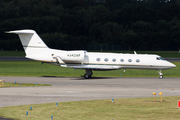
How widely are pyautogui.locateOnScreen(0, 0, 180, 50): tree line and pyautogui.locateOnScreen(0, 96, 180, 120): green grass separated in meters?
76.0

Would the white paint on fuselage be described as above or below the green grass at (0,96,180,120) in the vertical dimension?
above

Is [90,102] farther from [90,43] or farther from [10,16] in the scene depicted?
[10,16]

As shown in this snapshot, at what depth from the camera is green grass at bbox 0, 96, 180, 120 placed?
1580 centimetres

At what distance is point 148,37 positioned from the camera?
99.3m

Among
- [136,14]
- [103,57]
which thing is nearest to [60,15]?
[136,14]

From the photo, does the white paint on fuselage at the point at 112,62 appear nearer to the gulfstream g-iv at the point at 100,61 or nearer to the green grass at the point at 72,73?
the gulfstream g-iv at the point at 100,61

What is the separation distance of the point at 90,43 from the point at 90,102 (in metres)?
79.3

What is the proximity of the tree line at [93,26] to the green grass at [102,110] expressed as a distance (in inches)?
2992

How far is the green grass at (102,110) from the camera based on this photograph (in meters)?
15.8

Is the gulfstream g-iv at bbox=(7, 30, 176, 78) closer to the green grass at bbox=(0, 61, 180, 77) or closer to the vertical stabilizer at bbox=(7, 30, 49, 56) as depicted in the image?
the vertical stabilizer at bbox=(7, 30, 49, 56)

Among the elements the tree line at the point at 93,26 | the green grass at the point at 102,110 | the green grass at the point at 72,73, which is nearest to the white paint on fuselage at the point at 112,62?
the green grass at the point at 72,73

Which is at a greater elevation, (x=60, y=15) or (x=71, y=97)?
(x=60, y=15)

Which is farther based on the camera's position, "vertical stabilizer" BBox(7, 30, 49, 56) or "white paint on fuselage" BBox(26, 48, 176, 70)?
"vertical stabilizer" BBox(7, 30, 49, 56)

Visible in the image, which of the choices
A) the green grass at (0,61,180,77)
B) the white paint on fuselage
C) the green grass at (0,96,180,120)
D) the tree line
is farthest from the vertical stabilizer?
the tree line
